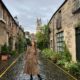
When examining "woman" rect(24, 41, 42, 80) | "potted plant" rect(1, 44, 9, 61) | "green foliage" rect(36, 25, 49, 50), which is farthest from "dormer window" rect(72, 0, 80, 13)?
"green foliage" rect(36, 25, 49, 50)

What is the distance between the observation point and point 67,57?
2105 centimetres

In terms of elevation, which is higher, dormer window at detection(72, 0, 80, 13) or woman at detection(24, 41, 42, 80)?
dormer window at detection(72, 0, 80, 13)

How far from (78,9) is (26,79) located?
25.6ft

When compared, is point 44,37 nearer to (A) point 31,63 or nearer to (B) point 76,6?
(B) point 76,6

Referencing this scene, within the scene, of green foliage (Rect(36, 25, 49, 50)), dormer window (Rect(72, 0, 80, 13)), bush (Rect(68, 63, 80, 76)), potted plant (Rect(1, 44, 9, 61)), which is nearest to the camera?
bush (Rect(68, 63, 80, 76))

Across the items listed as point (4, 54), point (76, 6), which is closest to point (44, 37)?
point (4, 54)

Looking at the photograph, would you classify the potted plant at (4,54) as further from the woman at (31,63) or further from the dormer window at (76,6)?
the woman at (31,63)

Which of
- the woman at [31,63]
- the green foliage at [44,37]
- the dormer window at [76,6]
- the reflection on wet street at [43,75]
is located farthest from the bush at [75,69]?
the green foliage at [44,37]

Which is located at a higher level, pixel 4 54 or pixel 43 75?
pixel 4 54

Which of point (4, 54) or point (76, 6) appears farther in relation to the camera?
point (4, 54)

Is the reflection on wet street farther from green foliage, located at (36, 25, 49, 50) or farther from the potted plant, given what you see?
green foliage, located at (36, 25, 49, 50)

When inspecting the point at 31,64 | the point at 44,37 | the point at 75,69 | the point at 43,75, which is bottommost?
the point at 43,75

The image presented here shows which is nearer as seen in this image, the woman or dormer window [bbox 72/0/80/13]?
the woman

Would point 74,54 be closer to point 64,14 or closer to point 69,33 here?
point 69,33
